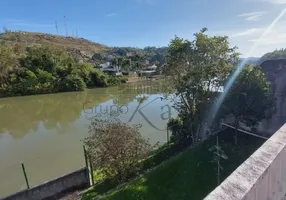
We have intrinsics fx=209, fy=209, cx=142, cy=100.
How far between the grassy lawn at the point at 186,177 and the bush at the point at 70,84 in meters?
28.5

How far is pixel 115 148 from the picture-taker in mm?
5410

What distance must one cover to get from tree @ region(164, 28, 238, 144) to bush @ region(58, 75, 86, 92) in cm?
2763

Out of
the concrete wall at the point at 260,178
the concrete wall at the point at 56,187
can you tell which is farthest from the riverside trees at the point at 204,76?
the concrete wall at the point at 260,178

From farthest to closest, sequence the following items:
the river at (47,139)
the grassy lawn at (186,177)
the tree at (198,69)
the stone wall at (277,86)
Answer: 1. the stone wall at (277,86)
2. the river at (47,139)
3. the tree at (198,69)
4. the grassy lawn at (186,177)

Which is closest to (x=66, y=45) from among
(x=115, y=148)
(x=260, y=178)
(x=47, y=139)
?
(x=47, y=139)

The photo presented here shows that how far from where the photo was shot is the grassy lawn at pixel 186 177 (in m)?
5.29

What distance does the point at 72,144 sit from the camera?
10023 mm

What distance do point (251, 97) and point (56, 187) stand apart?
703cm

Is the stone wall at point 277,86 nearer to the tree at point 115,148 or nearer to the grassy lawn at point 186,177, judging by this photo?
the grassy lawn at point 186,177

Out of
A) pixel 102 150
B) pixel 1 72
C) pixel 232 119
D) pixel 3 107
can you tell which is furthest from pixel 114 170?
pixel 1 72

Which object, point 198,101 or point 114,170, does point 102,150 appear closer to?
point 114,170

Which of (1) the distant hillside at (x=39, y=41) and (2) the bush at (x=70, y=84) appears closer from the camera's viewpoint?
(2) the bush at (x=70, y=84)

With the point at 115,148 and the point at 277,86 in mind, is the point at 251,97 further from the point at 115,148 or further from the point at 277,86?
the point at 115,148

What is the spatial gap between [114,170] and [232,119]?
5762mm
